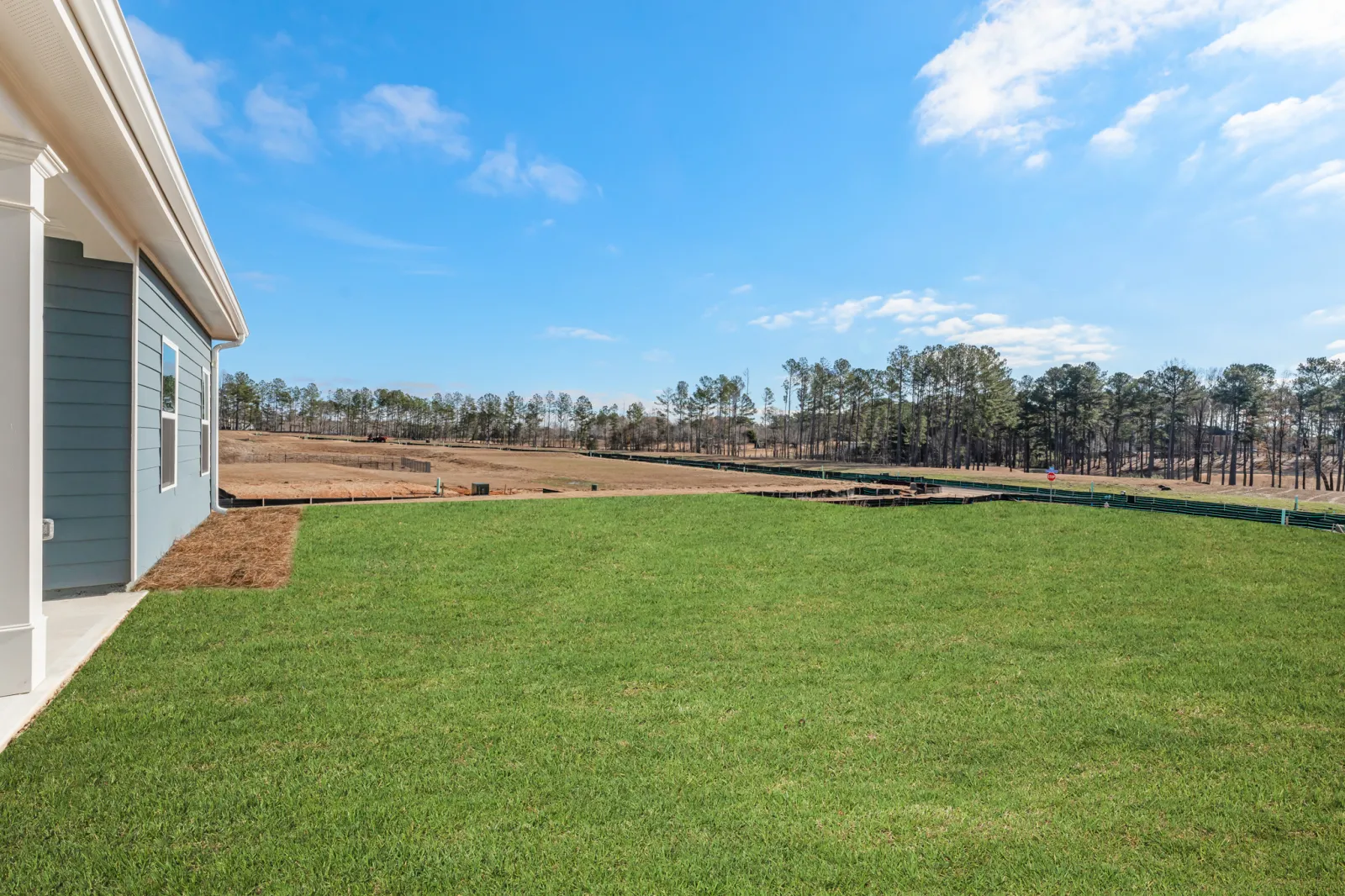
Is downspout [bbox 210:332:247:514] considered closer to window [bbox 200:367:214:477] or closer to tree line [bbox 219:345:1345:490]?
window [bbox 200:367:214:477]

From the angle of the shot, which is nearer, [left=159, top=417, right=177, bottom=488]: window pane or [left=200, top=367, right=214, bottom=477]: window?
[left=159, top=417, right=177, bottom=488]: window pane

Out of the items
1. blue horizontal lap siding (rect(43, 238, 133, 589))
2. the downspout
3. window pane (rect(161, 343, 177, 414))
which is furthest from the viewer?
the downspout

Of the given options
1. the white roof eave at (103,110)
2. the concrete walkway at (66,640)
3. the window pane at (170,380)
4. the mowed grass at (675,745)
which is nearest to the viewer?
the mowed grass at (675,745)

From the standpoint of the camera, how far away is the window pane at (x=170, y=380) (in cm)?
784

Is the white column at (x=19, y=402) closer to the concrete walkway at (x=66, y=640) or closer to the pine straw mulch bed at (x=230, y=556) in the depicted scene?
the concrete walkway at (x=66, y=640)

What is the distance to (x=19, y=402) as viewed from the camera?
3.62 meters

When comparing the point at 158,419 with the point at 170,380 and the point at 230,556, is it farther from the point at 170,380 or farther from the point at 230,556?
the point at 230,556

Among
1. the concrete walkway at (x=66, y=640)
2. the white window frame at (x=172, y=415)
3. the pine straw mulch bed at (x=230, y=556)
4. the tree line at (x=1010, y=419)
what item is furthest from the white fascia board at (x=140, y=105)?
the tree line at (x=1010, y=419)

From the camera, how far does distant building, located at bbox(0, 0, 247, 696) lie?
3.59 m

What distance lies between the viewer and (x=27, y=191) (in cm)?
369

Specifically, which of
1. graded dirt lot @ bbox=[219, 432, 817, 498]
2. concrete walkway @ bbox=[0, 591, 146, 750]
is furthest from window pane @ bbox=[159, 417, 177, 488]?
graded dirt lot @ bbox=[219, 432, 817, 498]

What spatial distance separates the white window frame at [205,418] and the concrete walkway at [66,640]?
5455mm

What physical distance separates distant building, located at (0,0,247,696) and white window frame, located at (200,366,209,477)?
0.12 m

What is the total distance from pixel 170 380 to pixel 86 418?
6.67 feet
